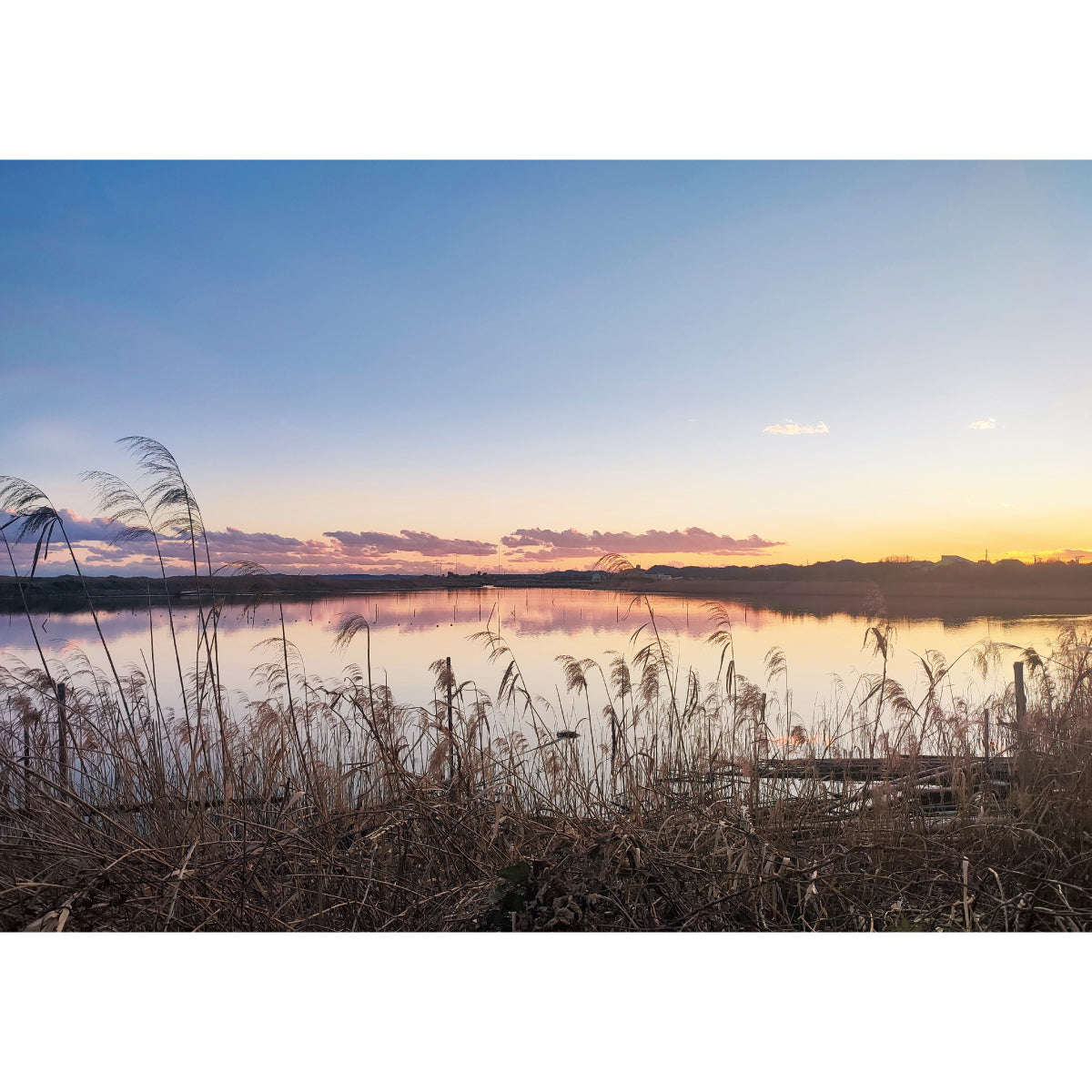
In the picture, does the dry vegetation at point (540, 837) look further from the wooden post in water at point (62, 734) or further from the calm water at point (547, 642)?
the calm water at point (547, 642)

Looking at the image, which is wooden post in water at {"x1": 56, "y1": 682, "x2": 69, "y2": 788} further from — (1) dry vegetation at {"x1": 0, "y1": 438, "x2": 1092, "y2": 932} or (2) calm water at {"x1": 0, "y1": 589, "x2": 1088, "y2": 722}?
(2) calm water at {"x1": 0, "y1": 589, "x2": 1088, "y2": 722}

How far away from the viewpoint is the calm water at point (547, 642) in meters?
3.90

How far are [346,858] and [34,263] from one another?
3699 mm

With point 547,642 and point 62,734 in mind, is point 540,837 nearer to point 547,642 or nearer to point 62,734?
point 62,734

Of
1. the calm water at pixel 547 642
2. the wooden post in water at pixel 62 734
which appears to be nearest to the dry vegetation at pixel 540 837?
the wooden post in water at pixel 62 734

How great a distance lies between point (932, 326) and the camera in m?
4.04

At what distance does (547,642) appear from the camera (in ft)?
22.3

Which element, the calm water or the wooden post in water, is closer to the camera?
the wooden post in water

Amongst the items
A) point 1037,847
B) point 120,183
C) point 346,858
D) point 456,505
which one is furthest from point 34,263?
point 1037,847

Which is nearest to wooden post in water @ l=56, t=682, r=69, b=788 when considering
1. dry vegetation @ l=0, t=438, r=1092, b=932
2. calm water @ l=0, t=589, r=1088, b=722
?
dry vegetation @ l=0, t=438, r=1092, b=932

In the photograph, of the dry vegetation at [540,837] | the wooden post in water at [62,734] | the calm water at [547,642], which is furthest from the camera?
the calm water at [547,642]

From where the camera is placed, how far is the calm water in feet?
→ 12.8

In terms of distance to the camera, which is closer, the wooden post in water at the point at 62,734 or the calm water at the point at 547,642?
the wooden post in water at the point at 62,734

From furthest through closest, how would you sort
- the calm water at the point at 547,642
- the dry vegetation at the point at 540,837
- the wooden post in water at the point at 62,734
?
the calm water at the point at 547,642, the wooden post in water at the point at 62,734, the dry vegetation at the point at 540,837
